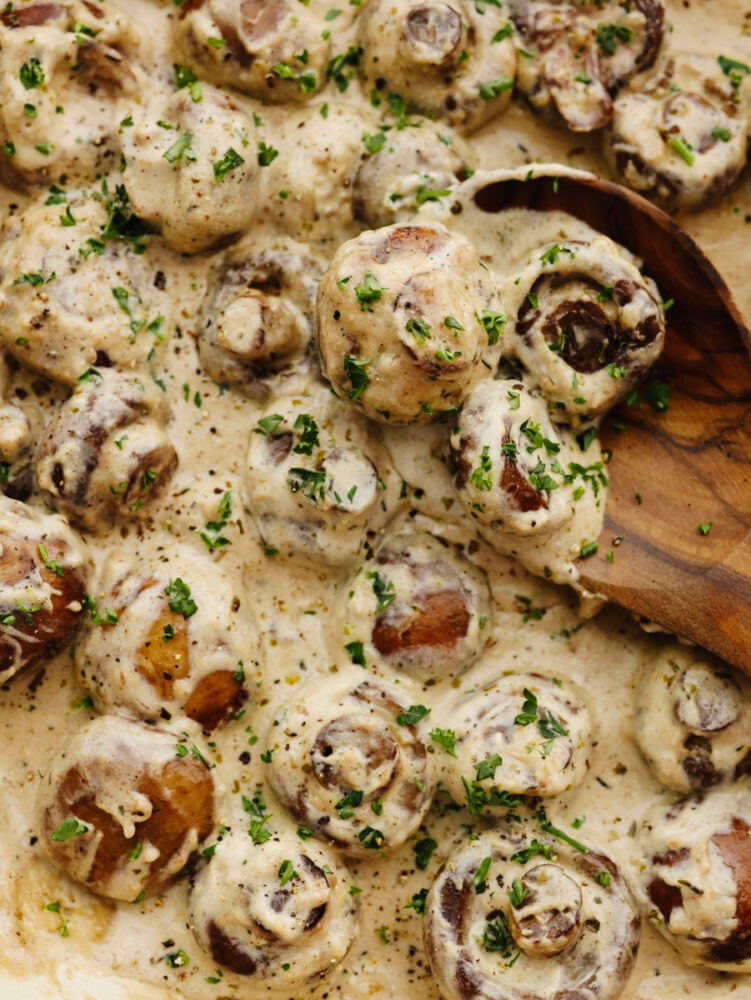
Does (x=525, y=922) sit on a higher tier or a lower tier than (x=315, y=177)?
lower

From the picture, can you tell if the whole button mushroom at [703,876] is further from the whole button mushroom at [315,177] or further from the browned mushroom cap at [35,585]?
the whole button mushroom at [315,177]

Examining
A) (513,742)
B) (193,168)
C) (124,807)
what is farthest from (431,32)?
(124,807)

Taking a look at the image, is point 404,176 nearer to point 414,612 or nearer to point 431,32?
point 431,32

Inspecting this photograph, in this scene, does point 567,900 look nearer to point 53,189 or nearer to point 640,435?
point 640,435

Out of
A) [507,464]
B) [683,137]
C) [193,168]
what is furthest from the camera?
[683,137]

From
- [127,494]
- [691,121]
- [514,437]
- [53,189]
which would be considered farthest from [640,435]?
[53,189]
